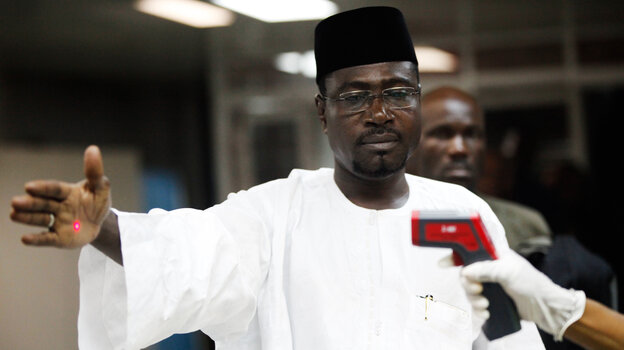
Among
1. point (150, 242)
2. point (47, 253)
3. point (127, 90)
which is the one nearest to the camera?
point (150, 242)

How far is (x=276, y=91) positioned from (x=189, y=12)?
811mm

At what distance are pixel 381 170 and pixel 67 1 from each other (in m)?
3.56

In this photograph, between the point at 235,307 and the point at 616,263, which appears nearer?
the point at 235,307

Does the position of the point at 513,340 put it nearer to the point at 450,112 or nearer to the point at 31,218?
the point at 31,218

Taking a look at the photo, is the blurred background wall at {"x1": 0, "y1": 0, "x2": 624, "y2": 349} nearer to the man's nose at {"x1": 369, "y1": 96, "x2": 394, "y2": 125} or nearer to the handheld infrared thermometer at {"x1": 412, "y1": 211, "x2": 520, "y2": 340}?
the man's nose at {"x1": 369, "y1": 96, "x2": 394, "y2": 125}

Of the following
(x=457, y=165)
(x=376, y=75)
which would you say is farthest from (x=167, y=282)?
(x=457, y=165)

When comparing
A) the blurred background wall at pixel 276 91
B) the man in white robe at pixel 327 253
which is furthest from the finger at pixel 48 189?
the blurred background wall at pixel 276 91

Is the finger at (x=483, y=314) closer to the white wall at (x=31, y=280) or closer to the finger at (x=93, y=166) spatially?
the finger at (x=93, y=166)

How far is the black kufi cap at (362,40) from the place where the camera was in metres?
2.10

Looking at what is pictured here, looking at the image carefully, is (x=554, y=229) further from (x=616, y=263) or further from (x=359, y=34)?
(x=359, y=34)

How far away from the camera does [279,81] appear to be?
596cm

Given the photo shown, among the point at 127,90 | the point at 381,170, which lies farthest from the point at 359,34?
the point at 127,90

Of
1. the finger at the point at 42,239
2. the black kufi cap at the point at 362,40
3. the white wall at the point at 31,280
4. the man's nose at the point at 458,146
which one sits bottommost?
the white wall at the point at 31,280

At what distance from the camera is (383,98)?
2.06 meters
